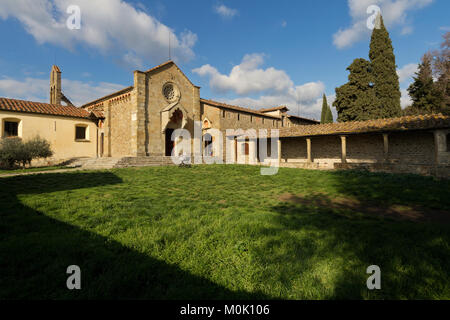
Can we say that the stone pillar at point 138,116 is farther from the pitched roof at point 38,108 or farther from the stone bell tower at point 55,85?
the stone bell tower at point 55,85

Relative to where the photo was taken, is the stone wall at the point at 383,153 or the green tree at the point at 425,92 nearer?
the stone wall at the point at 383,153

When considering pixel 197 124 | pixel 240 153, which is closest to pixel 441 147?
pixel 240 153

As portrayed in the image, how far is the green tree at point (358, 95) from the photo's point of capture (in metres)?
24.3

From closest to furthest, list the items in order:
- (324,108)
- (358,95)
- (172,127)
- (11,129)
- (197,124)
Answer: (11,129)
(172,127)
(197,124)
(358,95)
(324,108)

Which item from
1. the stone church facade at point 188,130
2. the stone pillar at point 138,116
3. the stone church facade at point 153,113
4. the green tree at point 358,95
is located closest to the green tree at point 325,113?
the green tree at point 358,95

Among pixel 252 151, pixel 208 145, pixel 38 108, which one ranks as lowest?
pixel 252 151

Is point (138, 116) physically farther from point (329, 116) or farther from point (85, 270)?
point (329, 116)

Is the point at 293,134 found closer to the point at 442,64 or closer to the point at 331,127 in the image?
the point at 331,127

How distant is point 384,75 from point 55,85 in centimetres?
4015

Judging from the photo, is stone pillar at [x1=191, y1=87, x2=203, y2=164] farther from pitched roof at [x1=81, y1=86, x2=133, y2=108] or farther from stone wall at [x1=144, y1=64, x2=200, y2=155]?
pitched roof at [x1=81, y1=86, x2=133, y2=108]

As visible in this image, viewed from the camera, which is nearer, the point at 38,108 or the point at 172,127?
the point at 38,108

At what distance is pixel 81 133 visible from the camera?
20.5 metres

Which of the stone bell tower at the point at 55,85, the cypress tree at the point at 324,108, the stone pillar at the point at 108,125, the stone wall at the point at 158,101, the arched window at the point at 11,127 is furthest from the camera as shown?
the cypress tree at the point at 324,108

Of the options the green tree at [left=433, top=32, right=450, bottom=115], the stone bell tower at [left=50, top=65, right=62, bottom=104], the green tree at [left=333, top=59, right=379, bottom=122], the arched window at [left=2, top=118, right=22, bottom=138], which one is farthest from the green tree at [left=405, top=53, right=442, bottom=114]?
the stone bell tower at [left=50, top=65, right=62, bottom=104]
